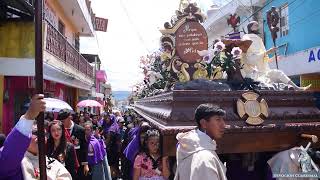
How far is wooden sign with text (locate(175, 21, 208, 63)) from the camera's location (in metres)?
5.36

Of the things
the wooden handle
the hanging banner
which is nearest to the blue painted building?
the wooden handle

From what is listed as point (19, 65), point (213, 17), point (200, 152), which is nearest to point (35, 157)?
point (200, 152)

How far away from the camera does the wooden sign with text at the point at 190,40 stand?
5363 mm

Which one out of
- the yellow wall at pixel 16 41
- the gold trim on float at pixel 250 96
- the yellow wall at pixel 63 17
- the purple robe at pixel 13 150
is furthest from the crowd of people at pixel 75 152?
the yellow wall at pixel 63 17

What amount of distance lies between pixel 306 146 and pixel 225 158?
40.3 inches

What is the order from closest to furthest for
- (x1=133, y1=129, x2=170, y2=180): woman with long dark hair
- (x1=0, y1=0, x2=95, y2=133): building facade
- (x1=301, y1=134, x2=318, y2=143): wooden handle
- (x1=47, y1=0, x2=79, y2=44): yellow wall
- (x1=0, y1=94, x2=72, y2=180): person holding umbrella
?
(x1=0, y1=94, x2=72, y2=180): person holding umbrella < (x1=301, y1=134, x2=318, y2=143): wooden handle < (x1=133, y1=129, x2=170, y2=180): woman with long dark hair < (x1=0, y1=0, x2=95, y2=133): building facade < (x1=47, y1=0, x2=79, y2=44): yellow wall

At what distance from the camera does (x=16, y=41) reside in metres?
8.45

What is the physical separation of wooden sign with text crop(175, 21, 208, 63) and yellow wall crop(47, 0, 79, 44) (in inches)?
342

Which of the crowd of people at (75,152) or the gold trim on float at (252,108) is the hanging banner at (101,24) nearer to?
the crowd of people at (75,152)

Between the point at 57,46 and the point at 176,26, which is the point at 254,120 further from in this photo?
the point at 57,46

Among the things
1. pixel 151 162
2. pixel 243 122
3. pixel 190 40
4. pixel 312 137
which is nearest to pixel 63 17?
pixel 190 40

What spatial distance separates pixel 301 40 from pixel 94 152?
9639 mm

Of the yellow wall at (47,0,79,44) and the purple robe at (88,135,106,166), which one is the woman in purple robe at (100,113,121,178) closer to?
the purple robe at (88,135,106,166)

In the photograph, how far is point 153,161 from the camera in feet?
14.1
